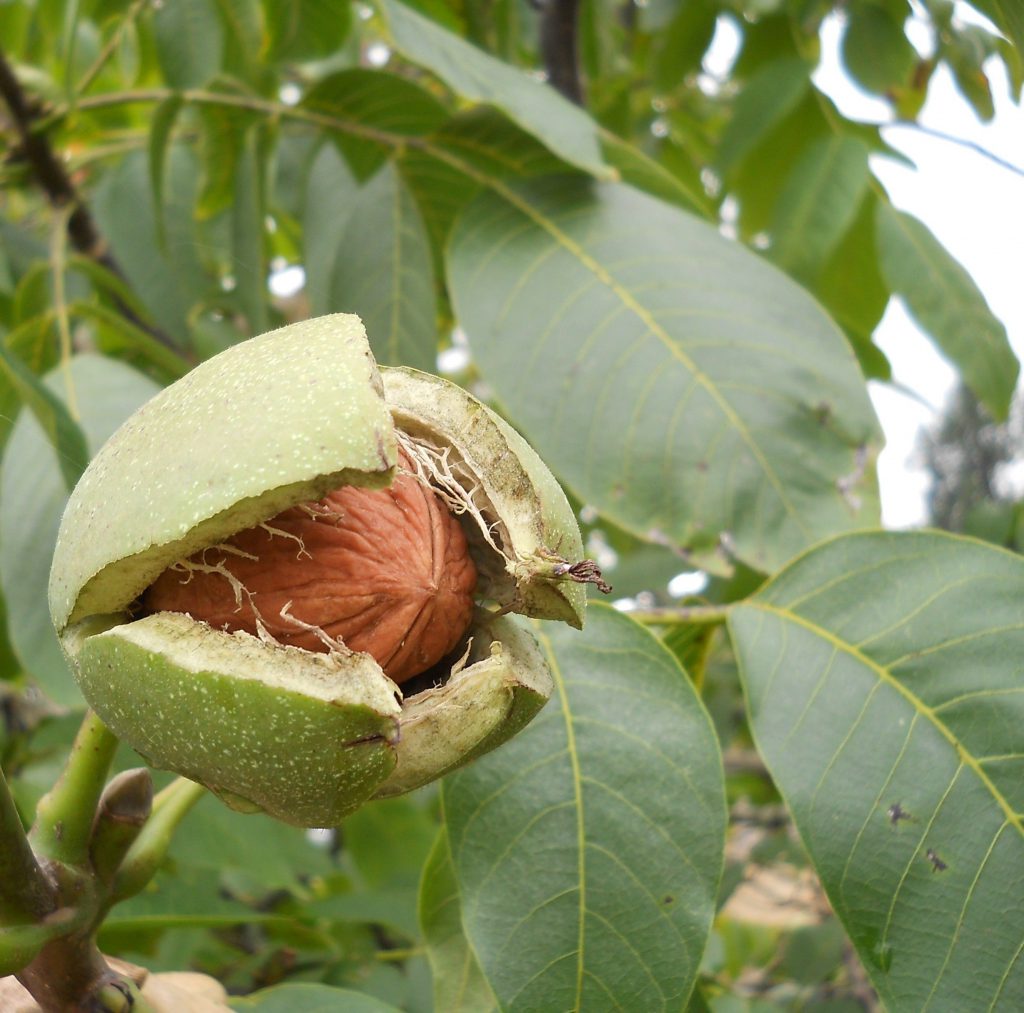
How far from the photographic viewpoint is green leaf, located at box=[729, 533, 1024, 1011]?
0.99 m

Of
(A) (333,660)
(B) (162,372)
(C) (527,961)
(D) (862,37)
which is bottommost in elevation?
(B) (162,372)

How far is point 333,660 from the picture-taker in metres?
0.77

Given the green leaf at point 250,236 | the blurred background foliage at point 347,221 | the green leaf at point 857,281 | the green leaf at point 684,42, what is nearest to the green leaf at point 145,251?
the blurred background foliage at point 347,221

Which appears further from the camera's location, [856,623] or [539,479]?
[856,623]

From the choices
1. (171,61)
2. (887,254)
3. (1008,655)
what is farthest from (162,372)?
(1008,655)

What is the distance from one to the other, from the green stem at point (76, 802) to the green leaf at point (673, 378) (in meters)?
0.66

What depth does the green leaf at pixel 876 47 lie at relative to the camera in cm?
226

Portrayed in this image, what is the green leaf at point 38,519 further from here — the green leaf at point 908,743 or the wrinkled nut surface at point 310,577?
the green leaf at point 908,743

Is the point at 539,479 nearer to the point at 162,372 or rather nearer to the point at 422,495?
the point at 422,495

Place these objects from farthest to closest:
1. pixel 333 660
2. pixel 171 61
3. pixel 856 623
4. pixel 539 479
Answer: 1. pixel 171 61
2. pixel 856 623
3. pixel 539 479
4. pixel 333 660

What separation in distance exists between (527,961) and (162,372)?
1.54m

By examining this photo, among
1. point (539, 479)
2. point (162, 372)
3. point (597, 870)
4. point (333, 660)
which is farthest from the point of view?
point (162, 372)

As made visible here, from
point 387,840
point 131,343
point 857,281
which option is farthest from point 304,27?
point 387,840

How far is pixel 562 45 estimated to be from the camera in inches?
89.5
